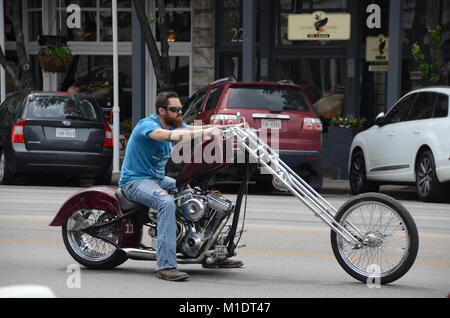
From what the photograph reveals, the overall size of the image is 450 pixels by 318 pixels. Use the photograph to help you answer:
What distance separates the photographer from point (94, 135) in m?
16.5

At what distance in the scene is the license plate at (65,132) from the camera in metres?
16.2

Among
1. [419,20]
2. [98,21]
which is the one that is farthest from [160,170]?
[98,21]

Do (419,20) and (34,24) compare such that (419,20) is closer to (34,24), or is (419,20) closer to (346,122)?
(346,122)

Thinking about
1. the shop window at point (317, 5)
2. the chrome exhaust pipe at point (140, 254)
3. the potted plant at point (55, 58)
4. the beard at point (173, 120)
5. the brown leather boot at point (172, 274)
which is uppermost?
the shop window at point (317, 5)

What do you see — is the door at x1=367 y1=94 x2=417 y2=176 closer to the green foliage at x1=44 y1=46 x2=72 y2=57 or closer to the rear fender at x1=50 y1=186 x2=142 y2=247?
the rear fender at x1=50 y1=186 x2=142 y2=247

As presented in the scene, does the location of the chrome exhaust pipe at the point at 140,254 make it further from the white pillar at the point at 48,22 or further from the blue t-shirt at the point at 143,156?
the white pillar at the point at 48,22

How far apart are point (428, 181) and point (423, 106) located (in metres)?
1.32

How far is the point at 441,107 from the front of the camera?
14727 mm

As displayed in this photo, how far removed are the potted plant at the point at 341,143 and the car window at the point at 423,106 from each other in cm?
325

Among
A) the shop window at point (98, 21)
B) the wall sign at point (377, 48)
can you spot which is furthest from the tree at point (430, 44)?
the shop window at point (98, 21)

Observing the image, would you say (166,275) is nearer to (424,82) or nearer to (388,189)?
(388,189)

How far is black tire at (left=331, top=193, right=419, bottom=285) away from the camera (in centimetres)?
736

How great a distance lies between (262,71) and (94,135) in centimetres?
745
